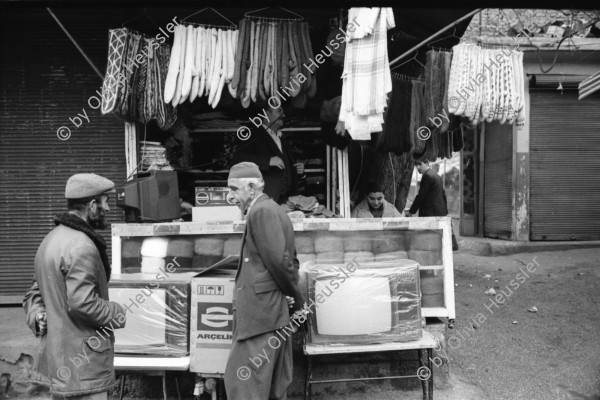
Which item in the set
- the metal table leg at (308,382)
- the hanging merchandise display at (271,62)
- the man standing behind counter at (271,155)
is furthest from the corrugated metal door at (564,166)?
the metal table leg at (308,382)

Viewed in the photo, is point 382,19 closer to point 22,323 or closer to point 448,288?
point 448,288

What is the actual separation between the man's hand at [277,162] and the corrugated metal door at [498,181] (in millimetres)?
6107

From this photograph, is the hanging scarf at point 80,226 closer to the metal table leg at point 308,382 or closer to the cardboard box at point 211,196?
the metal table leg at point 308,382

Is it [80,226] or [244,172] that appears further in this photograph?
[244,172]

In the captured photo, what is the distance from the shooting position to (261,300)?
347 cm

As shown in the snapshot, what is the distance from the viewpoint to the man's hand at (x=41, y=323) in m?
2.86

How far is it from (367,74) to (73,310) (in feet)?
11.8

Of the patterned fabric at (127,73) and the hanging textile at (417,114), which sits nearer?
the patterned fabric at (127,73)

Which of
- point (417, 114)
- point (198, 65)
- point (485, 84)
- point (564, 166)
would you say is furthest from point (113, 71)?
point (564, 166)

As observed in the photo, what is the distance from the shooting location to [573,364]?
5.11 metres

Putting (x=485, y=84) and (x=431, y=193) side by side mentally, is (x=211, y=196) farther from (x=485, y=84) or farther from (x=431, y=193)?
(x=431, y=193)

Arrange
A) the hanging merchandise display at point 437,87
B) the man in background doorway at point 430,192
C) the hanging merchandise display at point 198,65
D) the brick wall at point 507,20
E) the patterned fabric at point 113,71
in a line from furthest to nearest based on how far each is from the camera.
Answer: the brick wall at point 507,20 → the man in background doorway at point 430,192 → the hanging merchandise display at point 437,87 → the hanging merchandise display at point 198,65 → the patterned fabric at point 113,71

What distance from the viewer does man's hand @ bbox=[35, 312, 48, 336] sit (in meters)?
2.86

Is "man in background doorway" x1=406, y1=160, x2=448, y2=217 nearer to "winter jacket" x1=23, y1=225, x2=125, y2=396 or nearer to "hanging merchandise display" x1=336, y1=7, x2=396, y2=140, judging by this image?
"hanging merchandise display" x1=336, y1=7, x2=396, y2=140
